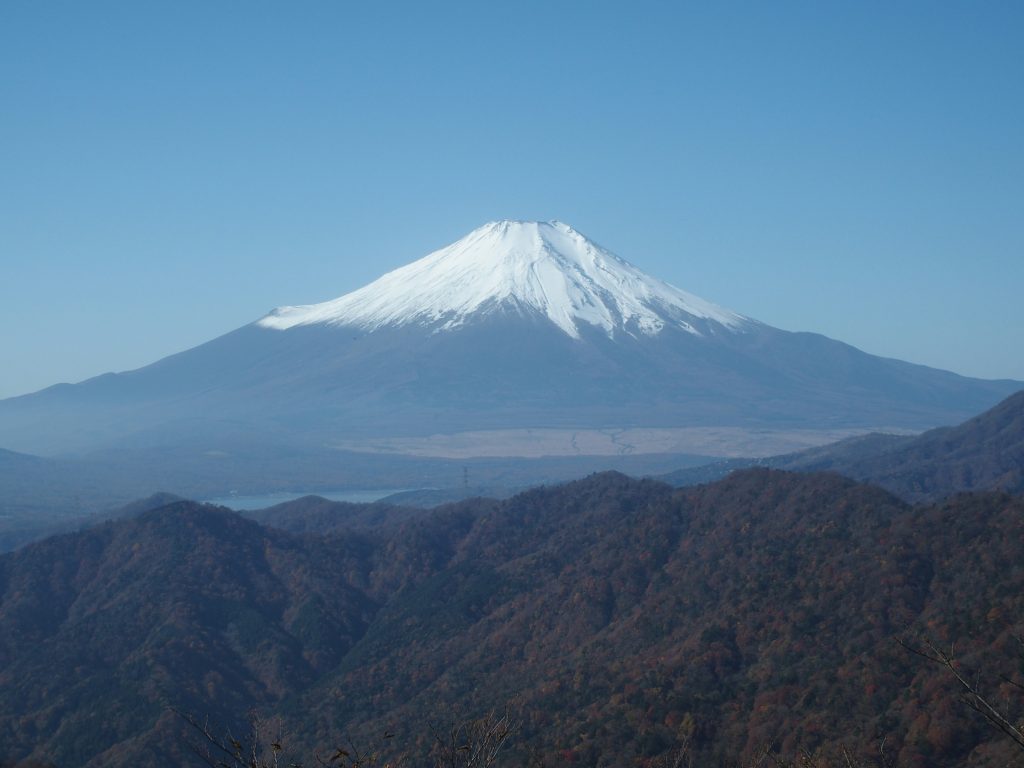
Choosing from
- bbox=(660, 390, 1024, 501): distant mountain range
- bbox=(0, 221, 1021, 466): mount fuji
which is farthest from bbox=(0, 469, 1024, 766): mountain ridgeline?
bbox=(0, 221, 1021, 466): mount fuji

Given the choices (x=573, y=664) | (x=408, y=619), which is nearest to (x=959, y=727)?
(x=573, y=664)

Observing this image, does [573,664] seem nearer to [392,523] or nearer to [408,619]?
[408,619]

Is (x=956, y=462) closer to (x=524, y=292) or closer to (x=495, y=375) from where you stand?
(x=495, y=375)

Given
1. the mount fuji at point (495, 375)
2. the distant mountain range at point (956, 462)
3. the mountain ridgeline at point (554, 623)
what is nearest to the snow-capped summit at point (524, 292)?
the mount fuji at point (495, 375)

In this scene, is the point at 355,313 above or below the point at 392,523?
above

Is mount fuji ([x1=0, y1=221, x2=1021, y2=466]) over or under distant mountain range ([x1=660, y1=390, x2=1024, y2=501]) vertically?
over

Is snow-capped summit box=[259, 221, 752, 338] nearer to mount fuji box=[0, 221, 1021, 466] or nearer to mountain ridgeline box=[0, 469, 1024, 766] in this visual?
mount fuji box=[0, 221, 1021, 466]

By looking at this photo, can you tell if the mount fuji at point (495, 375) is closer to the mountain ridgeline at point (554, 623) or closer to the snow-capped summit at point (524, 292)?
the snow-capped summit at point (524, 292)
